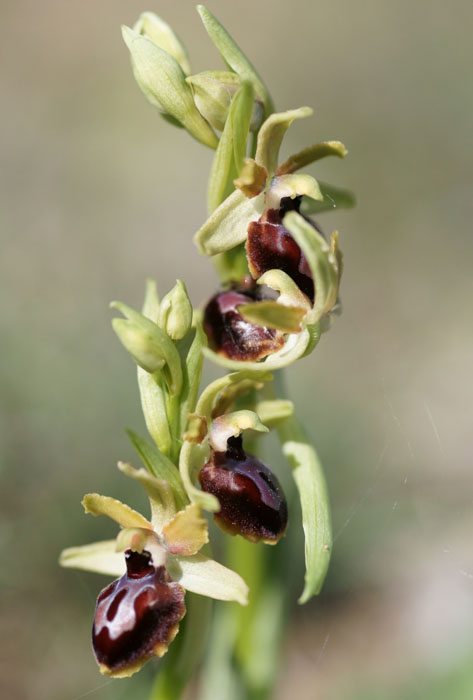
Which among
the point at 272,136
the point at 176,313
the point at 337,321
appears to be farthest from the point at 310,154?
the point at 337,321

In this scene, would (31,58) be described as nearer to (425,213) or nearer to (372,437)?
(425,213)

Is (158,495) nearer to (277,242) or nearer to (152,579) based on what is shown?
(152,579)

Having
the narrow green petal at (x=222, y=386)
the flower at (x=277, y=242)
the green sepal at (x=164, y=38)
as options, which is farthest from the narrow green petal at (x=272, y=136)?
Result: the narrow green petal at (x=222, y=386)

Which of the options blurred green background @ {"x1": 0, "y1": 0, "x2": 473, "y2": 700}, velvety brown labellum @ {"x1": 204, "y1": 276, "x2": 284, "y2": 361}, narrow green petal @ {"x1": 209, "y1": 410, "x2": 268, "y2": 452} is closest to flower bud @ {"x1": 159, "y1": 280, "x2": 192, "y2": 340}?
velvety brown labellum @ {"x1": 204, "y1": 276, "x2": 284, "y2": 361}

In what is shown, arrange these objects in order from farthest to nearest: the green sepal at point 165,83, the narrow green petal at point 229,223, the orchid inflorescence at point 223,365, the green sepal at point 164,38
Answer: the green sepal at point 164,38 → the green sepal at point 165,83 → the narrow green petal at point 229,223 → the orchid inflorescence at point 223,365

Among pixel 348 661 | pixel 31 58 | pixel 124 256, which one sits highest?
pixel 31 58

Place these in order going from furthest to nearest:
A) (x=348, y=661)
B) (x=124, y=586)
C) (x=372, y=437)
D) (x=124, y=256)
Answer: (x=124, y=256), (x=372, y=437), (x=348, y=661), (x=124, y=586)

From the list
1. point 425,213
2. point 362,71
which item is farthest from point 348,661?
point 362,71

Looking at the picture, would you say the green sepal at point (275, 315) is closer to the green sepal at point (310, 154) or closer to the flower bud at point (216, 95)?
the green sepal at point (310, 154)
